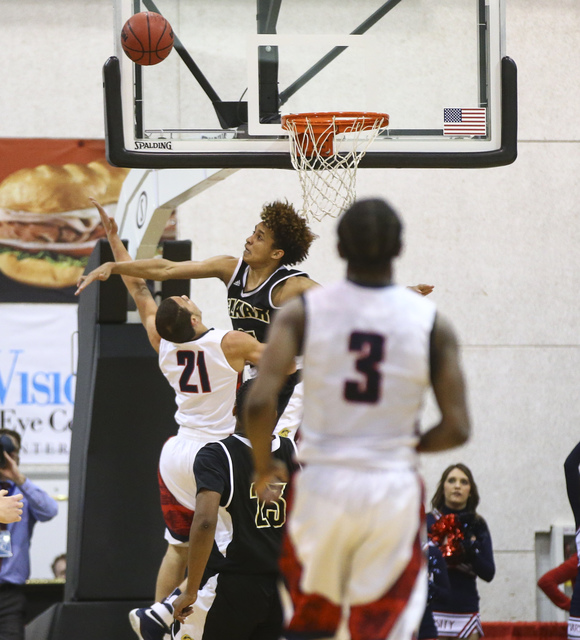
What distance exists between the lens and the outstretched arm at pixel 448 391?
117 inches

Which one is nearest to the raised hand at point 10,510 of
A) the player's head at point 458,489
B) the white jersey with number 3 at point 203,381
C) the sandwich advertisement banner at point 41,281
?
the white jersey with number 3 at point 203,381

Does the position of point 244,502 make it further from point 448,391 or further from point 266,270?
point 448,391

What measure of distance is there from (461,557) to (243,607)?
131 inches

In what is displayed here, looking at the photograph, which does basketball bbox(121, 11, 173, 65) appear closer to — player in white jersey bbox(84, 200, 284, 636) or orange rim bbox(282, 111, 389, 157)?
orange rim bbox(282, 111, 389, 157)

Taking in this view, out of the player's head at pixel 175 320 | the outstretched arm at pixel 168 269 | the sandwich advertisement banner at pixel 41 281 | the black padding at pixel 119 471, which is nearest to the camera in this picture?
the outstretched arm at pixel 168 269

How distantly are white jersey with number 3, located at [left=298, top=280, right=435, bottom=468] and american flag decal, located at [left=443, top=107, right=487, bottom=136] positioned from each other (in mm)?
3225

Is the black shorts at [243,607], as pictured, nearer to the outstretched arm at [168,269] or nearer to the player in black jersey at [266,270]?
the player in black jersey at [266,270]

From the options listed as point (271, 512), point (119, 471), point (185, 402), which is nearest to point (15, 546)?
point (119, 471)

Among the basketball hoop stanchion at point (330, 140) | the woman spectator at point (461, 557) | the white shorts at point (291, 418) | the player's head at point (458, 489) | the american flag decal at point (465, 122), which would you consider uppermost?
the american flag decal at point (465, 122)

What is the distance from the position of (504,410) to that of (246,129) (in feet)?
20.3

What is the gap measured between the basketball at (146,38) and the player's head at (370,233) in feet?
10.1

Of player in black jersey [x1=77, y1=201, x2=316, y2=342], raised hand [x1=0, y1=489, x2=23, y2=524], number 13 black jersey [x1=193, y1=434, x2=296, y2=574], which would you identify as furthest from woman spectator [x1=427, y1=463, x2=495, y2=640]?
raised hand [x1=0, y1=489, x2=23, y2=524]

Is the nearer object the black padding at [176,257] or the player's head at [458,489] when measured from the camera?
the black padding at [176,257]

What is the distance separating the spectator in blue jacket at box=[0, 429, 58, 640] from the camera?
7332 millimetres
